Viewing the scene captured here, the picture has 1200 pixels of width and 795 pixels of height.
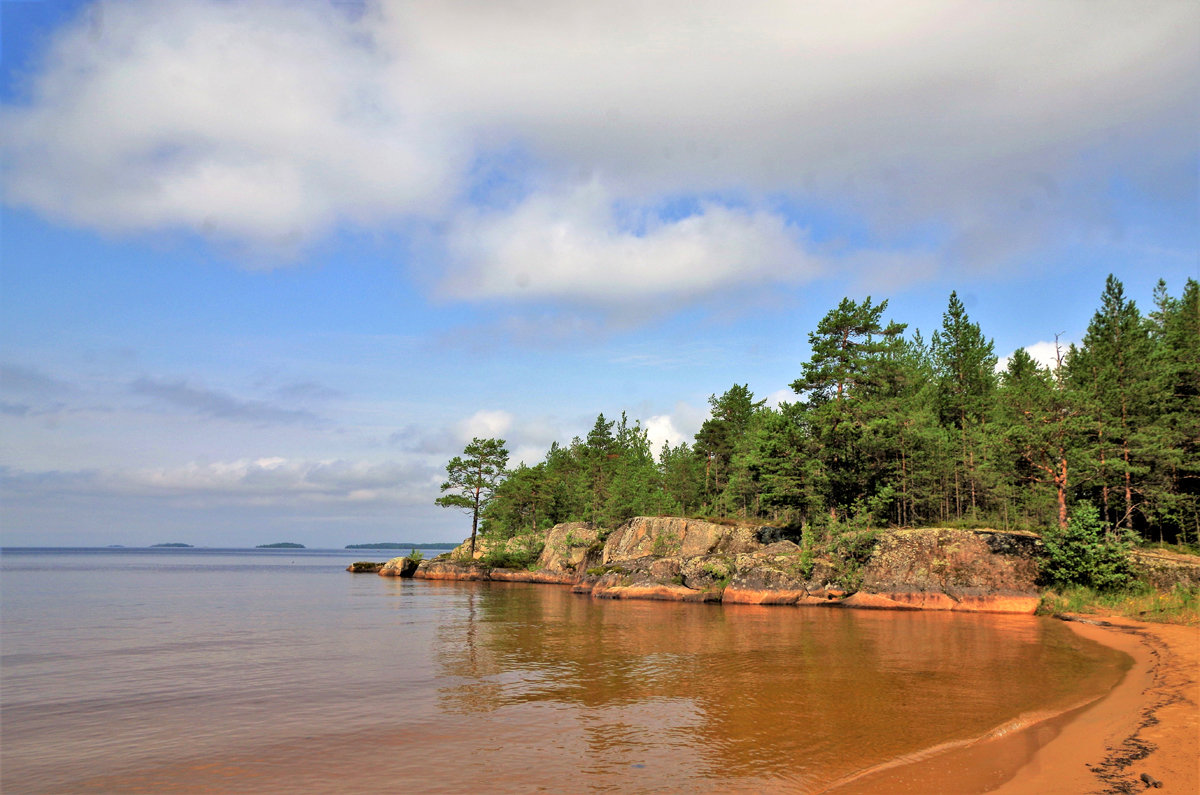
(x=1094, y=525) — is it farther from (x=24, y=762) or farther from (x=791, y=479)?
(x=24, y=762)

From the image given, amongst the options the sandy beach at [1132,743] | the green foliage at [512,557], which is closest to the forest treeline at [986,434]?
the green foliage at [512,557]

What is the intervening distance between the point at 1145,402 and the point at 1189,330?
8554 millimetres

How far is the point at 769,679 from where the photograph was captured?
1820 cm

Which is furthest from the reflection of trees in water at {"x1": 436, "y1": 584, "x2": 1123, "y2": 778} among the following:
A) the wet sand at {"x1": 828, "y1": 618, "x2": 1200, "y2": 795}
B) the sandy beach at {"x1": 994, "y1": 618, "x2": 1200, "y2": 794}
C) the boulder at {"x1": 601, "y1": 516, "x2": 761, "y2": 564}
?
the boulder at {"x1": 601, "y1": 516, "x2": 761, "y2": 564}

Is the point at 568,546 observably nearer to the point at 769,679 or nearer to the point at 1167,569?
the point at 1167,569

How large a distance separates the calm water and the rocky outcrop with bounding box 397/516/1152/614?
A: 4860 millimetres

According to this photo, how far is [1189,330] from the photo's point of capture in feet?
144

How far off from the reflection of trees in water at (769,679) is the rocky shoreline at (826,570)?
154 inches

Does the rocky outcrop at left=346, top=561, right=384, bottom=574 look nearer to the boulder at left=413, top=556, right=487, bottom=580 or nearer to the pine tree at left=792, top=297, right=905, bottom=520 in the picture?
the boulder at left=413, top=556, right=487, bottom=580

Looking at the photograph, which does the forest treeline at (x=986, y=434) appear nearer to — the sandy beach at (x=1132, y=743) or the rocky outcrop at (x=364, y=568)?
the sandy beach at (x=1132, y=743)

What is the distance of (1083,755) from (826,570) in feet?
109

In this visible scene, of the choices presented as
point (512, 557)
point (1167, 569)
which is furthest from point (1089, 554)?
point (512, 557)

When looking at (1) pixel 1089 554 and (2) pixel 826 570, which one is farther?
(2) pixel 826 570

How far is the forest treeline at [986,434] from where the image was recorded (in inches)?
1503
